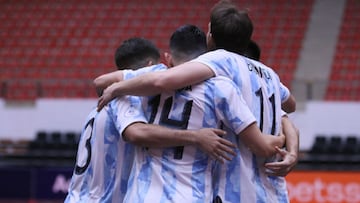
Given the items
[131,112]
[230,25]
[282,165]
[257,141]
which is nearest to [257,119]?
[257,141]

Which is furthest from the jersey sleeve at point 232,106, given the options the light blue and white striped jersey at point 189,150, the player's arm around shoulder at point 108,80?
the player's arm around shoulder at point 108,80

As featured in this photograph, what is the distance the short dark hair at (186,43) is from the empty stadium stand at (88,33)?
11.2 metres

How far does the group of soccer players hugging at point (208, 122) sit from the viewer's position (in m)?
3.40

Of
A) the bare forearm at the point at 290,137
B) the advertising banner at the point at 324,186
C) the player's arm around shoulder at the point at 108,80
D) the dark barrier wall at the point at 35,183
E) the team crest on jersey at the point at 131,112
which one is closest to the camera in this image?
the team crest on jersey at the point at 131,112

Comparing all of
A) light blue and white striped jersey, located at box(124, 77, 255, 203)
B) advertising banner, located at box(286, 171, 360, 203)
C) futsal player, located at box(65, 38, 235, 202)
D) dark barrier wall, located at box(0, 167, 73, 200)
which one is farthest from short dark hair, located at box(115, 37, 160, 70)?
dark barrier wall, located at box(0, 167, 73, 200)

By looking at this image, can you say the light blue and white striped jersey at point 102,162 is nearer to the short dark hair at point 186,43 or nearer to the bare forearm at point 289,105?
the short dark hair at point 186,43

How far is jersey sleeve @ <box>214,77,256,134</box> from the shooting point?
338 cm

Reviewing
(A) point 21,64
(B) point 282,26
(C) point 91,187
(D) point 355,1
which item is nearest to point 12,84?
(A) point 21,64

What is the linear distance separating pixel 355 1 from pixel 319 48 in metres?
1.95

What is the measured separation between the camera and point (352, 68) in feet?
52.1

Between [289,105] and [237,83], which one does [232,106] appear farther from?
[289,105]

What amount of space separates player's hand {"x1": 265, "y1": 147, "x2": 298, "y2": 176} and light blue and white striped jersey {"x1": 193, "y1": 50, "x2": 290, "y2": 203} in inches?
1.4

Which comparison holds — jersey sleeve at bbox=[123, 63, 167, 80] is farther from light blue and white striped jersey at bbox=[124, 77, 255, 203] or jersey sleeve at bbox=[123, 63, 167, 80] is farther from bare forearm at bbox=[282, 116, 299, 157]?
bare forearm at bbox=[282, 116, 299, 157]

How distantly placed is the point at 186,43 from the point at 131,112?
37 cm
